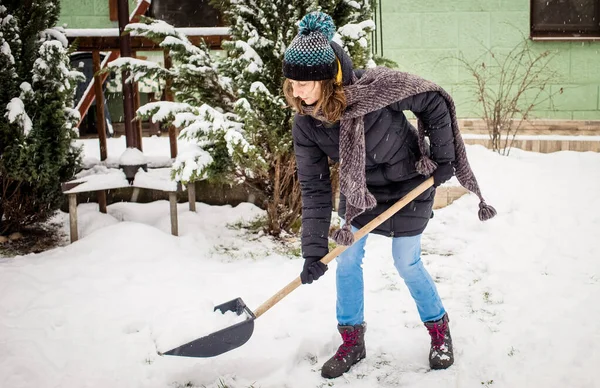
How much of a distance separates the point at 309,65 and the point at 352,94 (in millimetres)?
256

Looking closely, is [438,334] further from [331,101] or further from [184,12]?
[184,12]

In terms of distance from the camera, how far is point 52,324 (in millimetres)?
3311

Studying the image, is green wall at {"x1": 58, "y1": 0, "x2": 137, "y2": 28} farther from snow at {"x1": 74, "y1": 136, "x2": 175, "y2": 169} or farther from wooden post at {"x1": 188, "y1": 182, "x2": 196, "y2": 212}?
wooden post at {"x1": 188, "y1": 182, "x2": 196, "y2": 212}

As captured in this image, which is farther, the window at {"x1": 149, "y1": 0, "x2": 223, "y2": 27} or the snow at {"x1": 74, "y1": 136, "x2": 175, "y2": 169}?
the window at {"x1": 149, "y1": 0, "x2": 223, "y2": 27}

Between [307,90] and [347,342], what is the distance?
4.20 ft

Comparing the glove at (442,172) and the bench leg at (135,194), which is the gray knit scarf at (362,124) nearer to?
the glove at (442,172)

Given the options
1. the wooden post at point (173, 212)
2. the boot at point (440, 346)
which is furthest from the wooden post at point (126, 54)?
the boot at point (440, 346)

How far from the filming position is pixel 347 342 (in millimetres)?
2844

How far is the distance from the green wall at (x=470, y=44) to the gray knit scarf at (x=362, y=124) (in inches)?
192

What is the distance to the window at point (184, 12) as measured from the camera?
26.3 ft

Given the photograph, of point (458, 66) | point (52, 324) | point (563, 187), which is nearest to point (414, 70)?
point (458, 66)

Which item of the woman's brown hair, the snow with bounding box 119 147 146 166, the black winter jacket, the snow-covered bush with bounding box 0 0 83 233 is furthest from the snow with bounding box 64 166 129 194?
the woman's brown hair

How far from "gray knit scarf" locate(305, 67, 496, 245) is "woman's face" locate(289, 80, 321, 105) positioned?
5cm

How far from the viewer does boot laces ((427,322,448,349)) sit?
280cm
